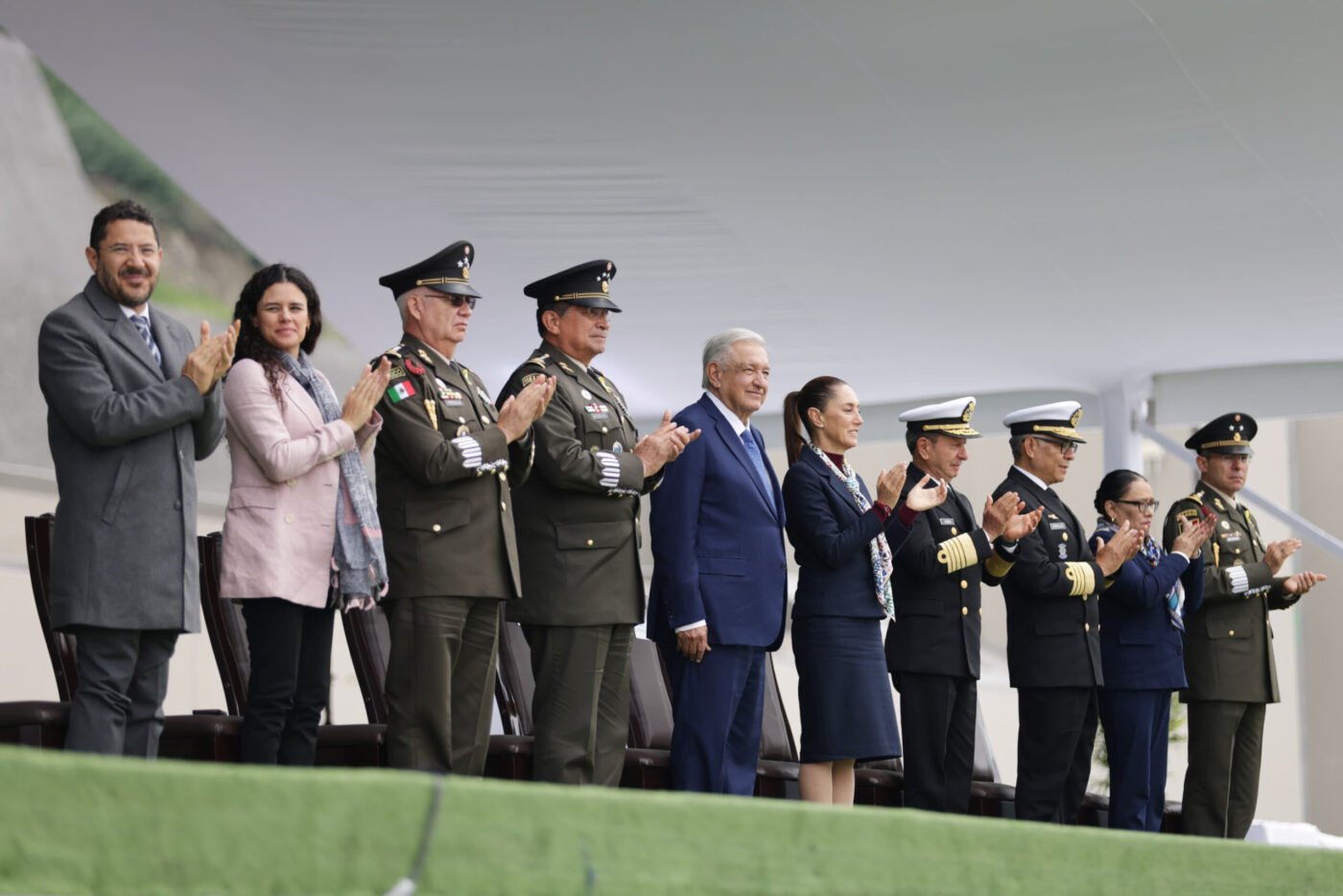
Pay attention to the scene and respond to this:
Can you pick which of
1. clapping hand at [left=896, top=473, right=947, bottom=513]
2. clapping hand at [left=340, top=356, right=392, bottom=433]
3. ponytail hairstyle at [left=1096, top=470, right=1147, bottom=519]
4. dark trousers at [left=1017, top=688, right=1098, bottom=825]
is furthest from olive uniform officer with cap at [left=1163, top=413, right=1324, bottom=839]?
clapping hand at [left=340, top=356, right=392, bottom=433]

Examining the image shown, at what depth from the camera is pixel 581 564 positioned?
11.4ft

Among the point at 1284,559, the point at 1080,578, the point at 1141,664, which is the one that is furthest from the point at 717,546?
the point at 1284,559

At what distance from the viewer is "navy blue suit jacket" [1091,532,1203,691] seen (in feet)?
16.0

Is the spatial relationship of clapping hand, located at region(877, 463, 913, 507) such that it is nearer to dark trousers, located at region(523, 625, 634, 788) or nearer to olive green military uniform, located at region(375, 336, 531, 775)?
dark trousers, located at region(523, 625, 634, 788)

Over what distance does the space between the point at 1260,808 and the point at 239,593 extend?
13.0 m

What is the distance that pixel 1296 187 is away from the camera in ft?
18.1

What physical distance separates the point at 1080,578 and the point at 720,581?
139 centimetres

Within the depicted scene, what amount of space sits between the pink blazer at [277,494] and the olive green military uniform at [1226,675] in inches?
122

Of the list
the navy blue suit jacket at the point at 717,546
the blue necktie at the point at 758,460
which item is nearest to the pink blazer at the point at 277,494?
the navy blue suit jacket at the point at 717,546

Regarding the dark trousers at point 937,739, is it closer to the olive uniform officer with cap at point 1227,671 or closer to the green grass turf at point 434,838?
the olive uniform officer with cap at point 1227,671

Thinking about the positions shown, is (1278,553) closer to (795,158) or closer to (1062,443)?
(1062,443)

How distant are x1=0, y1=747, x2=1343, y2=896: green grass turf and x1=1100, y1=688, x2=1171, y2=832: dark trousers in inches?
120

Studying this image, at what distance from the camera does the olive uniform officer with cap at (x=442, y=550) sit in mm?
3129

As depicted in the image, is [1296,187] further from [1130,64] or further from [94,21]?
[94,21]
